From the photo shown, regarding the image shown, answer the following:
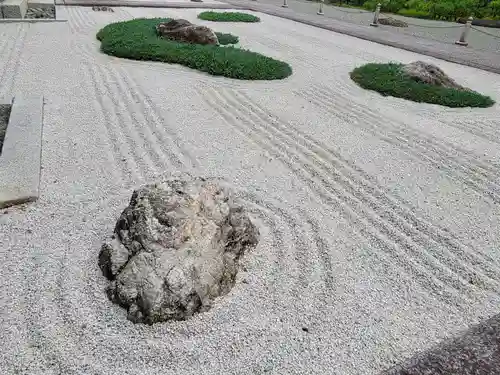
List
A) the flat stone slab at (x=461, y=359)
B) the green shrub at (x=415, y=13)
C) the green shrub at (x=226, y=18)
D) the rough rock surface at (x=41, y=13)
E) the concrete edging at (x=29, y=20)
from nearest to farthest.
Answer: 1. the flat stone slab at (x=461, y=359)
2. the concrete edging at (x=29, y=20)
3. the rough rock surface at (x=41, y=13)
4. the green shrub at (x=226, y=18)
5. the green shrub at (x=415, y=13)

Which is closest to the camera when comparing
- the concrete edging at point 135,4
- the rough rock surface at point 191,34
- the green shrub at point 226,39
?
the rough rock surface at point 191,34

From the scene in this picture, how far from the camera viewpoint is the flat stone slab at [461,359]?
71.2 inches

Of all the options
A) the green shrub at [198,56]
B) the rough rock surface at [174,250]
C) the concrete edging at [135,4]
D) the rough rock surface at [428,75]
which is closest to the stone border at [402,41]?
the concrete edging at [135,4]

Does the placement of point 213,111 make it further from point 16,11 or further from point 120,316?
point 16,11

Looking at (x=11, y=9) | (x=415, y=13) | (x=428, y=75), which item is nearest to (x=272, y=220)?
(x=428, y=75)

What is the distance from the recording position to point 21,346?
2.39 meters

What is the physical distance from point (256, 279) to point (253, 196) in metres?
1.22

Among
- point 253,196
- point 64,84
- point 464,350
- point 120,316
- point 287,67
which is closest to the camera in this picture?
point 464,350

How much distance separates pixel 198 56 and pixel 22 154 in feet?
16.6

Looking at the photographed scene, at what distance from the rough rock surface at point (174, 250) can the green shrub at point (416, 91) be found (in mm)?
5611

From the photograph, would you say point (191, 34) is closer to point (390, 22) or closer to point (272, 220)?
point (272, 220)

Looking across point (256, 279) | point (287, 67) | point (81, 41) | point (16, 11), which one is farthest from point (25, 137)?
point (16, 11)

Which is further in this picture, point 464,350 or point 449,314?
point 449,314

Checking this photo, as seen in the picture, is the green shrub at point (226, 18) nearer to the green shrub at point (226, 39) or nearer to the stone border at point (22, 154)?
the green shrub at point (226, 39)
